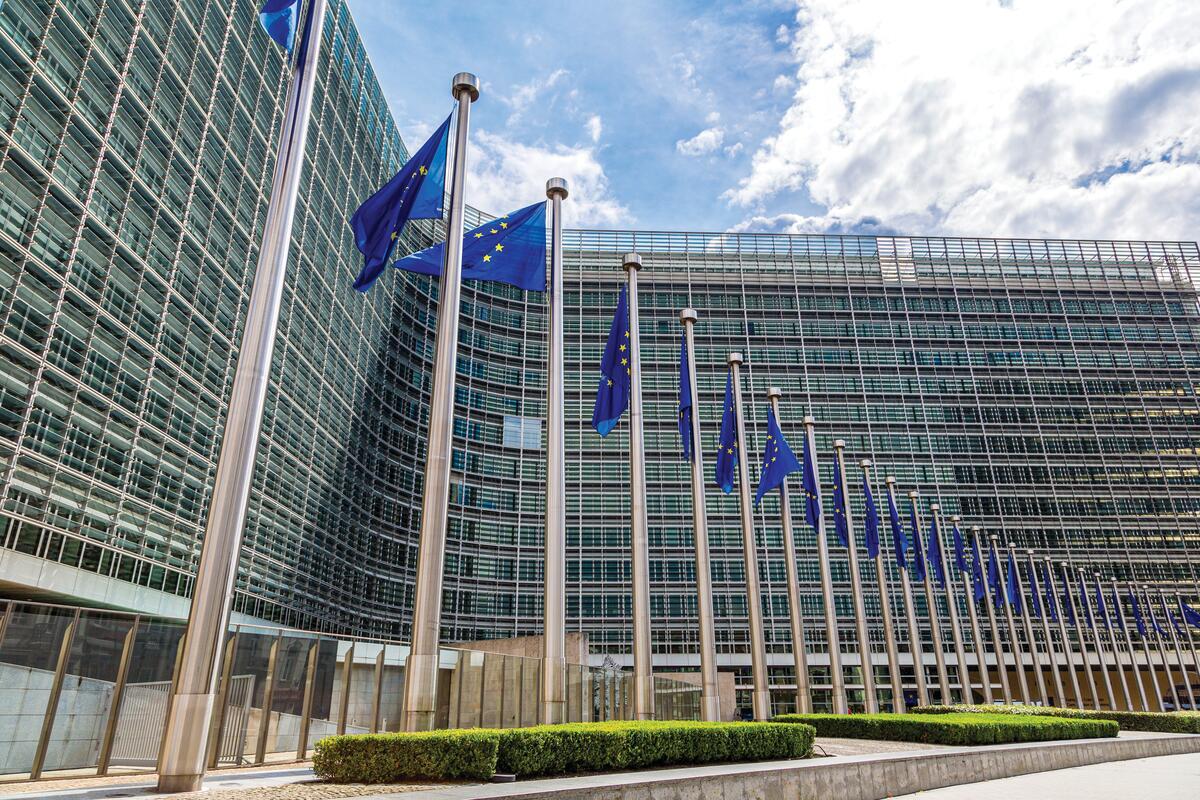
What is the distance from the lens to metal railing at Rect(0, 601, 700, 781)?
11.6 m

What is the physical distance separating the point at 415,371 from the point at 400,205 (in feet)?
168

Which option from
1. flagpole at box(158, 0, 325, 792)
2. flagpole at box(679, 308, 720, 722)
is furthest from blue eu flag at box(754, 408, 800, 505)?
flagpole at box(158, 0, 325, 792)

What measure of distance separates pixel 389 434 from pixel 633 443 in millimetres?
43297

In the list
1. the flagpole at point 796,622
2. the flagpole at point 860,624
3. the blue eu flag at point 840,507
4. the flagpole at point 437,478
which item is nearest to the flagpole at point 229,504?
the flagpole at point 437,478

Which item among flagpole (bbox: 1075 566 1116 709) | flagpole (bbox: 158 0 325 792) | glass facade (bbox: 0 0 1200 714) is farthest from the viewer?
flagpole (bbox: 1075 566 1116 709)

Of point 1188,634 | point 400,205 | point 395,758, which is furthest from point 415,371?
point 1188,634

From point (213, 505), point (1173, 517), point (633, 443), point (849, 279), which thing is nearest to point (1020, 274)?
point (849, 279)

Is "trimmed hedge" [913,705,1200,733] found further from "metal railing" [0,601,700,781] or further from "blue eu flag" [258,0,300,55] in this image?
"blue eu flag" [258,0,300,55]

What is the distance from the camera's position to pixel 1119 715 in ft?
123

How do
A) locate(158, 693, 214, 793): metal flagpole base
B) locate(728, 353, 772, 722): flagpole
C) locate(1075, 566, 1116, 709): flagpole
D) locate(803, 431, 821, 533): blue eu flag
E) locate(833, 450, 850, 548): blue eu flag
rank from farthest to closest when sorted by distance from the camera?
locate(1075, 566, 1116, 709): flagpole, locate(833, 450, 850, 548): blue eu flag, locate(803, 431, 821, 533): blue eu flag, locate(728, 353, 772, 722): flagpole, locate(158, 693, 214, 793): metal flagpole base

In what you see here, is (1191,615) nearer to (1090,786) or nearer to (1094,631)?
(1094,631)

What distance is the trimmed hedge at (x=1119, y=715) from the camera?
99.4ft

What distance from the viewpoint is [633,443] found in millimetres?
19156

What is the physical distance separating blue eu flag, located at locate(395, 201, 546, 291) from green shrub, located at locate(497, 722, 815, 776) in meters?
8.69
